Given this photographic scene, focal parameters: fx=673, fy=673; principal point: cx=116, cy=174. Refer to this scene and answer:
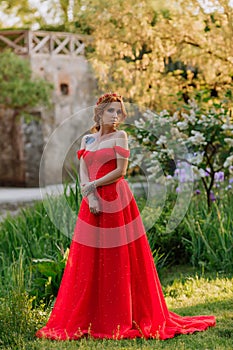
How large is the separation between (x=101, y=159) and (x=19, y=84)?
11.9m

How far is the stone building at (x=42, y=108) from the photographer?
57.5ft

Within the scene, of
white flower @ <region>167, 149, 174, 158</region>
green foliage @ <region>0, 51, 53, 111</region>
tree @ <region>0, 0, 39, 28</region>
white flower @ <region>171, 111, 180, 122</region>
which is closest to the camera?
white flower @ <region>167, 149, 174, 158</region>

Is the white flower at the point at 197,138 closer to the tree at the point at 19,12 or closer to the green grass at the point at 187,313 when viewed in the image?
the green grass at the point at 187,313

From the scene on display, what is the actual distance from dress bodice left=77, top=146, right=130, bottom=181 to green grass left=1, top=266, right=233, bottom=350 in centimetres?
93

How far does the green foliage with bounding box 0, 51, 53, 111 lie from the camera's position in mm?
15773

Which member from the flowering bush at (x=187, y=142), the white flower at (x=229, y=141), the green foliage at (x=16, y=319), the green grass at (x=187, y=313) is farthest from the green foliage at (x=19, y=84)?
the green foliage at (x=16, y=319)

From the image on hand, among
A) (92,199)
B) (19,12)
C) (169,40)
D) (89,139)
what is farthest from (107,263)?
(19,12)

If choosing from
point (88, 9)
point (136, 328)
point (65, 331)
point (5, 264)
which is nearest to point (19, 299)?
point (65, 331)

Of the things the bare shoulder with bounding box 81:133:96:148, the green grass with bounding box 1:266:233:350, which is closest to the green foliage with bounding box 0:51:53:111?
the green grass with bounding box 1:266:233:350

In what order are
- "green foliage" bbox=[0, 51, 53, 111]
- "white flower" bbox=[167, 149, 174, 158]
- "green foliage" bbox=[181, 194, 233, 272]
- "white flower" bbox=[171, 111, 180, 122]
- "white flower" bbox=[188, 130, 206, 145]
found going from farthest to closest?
"green foliage" bbox=[0, 51, 53, 111] → "white flower" bbox=[171, 111, 180, 122] → "white flower" bbox=[167, 149, 174, 158] → "white flower" bbox=[188, 130, 206, 145] → "green foliage" bbox=[181, 194, 233, 272]

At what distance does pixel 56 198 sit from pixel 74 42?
459 inches

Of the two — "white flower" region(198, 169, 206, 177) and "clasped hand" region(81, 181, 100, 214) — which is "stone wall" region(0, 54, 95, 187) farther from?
"clasped hand" region(81, 181, 100, 214)

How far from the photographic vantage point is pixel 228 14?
25.7 feet

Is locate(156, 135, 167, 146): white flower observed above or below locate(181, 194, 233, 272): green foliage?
above
